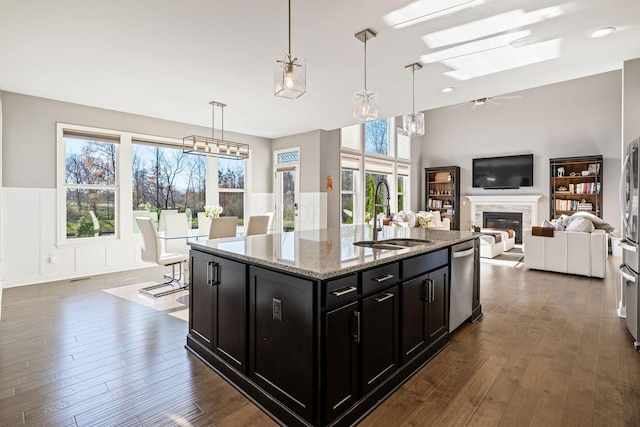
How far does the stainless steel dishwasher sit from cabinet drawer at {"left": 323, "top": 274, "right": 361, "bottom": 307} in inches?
52.6

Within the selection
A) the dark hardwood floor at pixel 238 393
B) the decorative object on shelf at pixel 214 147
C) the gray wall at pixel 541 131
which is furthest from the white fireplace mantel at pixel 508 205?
the decorative object on shelf at pixel 214 147

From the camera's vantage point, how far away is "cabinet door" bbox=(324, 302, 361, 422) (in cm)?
157

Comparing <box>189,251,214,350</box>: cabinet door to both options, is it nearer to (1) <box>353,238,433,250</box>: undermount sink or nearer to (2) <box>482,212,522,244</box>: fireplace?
(1) <box>353,238,433,250</box>: undermount sink

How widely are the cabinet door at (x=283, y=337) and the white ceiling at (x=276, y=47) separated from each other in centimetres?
209

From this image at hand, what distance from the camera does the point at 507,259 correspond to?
643 centimetres

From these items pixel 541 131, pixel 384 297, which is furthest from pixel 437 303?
pixel 541 131

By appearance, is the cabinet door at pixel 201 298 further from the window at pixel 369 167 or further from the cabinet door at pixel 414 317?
the window at pixel 369 167

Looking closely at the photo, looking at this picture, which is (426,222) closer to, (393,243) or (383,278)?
(393,243)

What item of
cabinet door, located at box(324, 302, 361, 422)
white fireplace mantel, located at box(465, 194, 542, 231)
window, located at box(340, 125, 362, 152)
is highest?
window, located at box(340, 125, 362, 152)

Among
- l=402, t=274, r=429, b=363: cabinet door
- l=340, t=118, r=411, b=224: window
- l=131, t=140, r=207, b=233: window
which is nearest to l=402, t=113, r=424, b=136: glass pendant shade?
l=402, t=274, r=429, b=363: cabinet door

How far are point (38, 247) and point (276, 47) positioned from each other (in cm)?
443

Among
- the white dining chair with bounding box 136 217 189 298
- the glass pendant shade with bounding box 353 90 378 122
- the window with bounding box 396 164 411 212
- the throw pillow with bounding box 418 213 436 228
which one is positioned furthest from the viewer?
the window with bounding box 396 164 411 212

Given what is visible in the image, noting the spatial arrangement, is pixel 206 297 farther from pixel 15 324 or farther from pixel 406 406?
pixel 15 324

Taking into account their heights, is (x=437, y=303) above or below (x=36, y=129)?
below
